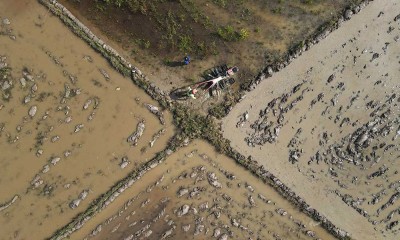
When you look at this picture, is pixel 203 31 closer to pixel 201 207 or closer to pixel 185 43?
pixel 185 43

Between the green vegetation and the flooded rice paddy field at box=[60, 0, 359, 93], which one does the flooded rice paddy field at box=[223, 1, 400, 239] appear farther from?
the green vegetation

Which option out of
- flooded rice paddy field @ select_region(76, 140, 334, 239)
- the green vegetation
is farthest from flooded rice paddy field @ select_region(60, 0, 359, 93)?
flooded rice paddy field @ select_region(76, 140, 334, 239)

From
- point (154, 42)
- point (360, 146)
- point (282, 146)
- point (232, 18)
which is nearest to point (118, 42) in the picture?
point (154, 42)

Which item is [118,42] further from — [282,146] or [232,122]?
[282,146]

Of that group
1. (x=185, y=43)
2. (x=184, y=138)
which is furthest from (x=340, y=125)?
(x=185, y=43)

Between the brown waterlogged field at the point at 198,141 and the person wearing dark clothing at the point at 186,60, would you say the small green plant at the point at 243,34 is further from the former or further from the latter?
the person wearing dark clothing at the point at 186,60
